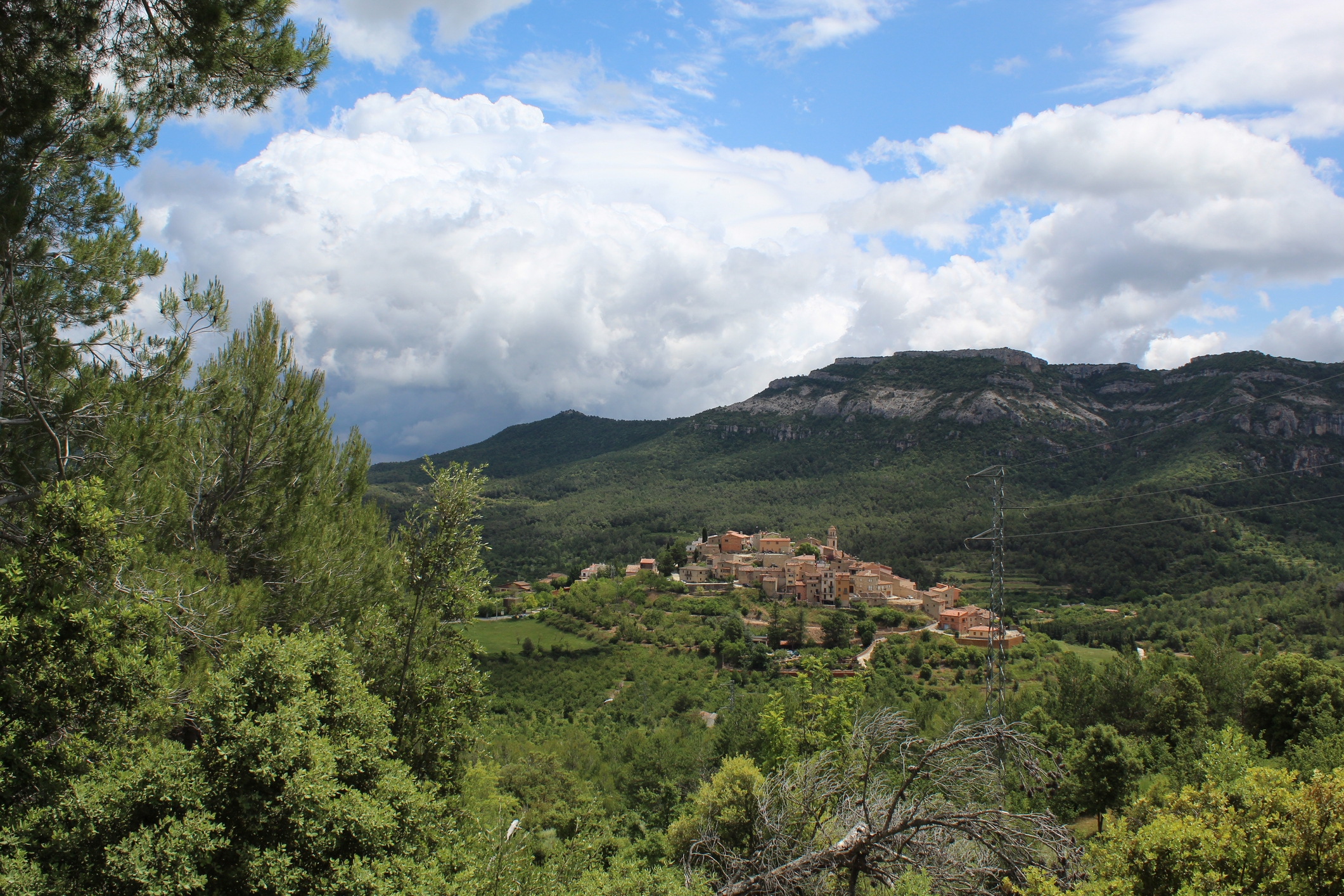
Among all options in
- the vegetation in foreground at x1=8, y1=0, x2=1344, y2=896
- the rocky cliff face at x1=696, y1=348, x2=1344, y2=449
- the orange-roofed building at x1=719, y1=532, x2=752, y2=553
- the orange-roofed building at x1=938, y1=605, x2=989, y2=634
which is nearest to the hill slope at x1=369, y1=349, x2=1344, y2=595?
the rocky cliff face at x1=696, y1=348, x2=1344, y2=449

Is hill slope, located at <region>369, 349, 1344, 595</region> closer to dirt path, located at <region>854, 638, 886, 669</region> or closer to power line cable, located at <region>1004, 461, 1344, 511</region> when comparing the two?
power line cable, located at <region>1004, 461, 1344, 511</region>

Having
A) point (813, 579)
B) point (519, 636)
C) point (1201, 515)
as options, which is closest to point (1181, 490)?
point (1201, 515)

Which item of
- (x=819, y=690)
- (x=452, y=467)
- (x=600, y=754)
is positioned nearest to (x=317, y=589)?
(x=452, y=467)

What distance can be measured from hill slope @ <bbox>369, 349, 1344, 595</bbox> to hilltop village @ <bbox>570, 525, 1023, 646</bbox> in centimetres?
947

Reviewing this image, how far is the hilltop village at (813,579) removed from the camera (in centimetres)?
5038

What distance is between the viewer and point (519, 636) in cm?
4472

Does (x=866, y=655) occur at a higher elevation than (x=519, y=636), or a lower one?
lower

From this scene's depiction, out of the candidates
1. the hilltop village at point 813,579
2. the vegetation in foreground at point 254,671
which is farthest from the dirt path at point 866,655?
the vegetation in foreground at point 254,671

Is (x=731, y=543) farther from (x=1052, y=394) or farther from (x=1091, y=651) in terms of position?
(x=1052, y=394)

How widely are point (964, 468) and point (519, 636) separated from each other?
64.7 m

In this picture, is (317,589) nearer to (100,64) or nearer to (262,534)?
(262,534)

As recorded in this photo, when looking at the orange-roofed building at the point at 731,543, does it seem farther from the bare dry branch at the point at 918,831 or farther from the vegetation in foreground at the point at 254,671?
the bare dry branch at the point at 918,831

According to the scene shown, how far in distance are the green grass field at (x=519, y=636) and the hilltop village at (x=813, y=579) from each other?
11950 millimetres

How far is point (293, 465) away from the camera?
10250mm
